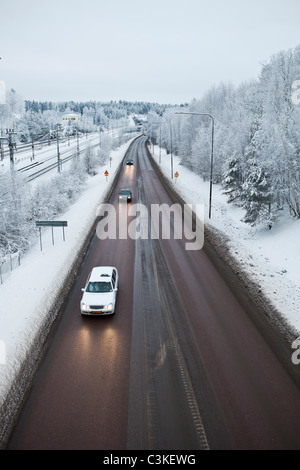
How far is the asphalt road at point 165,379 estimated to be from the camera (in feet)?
25.9

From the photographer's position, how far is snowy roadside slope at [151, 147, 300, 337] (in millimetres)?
14126

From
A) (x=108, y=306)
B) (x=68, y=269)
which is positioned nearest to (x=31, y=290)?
(x=68, y=269)

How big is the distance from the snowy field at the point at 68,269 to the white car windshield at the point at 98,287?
1.79 metres

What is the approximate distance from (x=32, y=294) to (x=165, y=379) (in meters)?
7.81

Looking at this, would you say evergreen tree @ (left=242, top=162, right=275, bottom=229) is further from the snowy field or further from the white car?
the white car

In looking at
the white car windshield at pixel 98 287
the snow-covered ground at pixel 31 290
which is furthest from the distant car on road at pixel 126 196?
the white car windshield at pixel 98 287

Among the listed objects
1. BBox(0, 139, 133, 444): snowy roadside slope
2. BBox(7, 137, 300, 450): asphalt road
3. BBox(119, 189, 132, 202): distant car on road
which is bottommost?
BBox(7, 137, 300, 450): asphalt road

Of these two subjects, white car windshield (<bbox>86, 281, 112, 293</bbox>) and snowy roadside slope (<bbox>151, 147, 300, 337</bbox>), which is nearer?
white car windshield (<bbox>86, 281, 112, 293</bbox>)

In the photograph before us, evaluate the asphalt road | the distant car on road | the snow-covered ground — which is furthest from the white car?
the distant car on road

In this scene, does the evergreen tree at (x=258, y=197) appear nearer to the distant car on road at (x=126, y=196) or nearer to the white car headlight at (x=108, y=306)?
the white car headlight at (x=108, y=306)

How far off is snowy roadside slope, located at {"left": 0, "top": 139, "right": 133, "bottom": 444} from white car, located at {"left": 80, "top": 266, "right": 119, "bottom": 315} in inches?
58.3

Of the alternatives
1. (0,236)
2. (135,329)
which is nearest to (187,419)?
(135,329)

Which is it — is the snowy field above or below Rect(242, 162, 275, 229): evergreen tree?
below

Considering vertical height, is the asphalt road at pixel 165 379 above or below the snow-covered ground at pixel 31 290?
below
